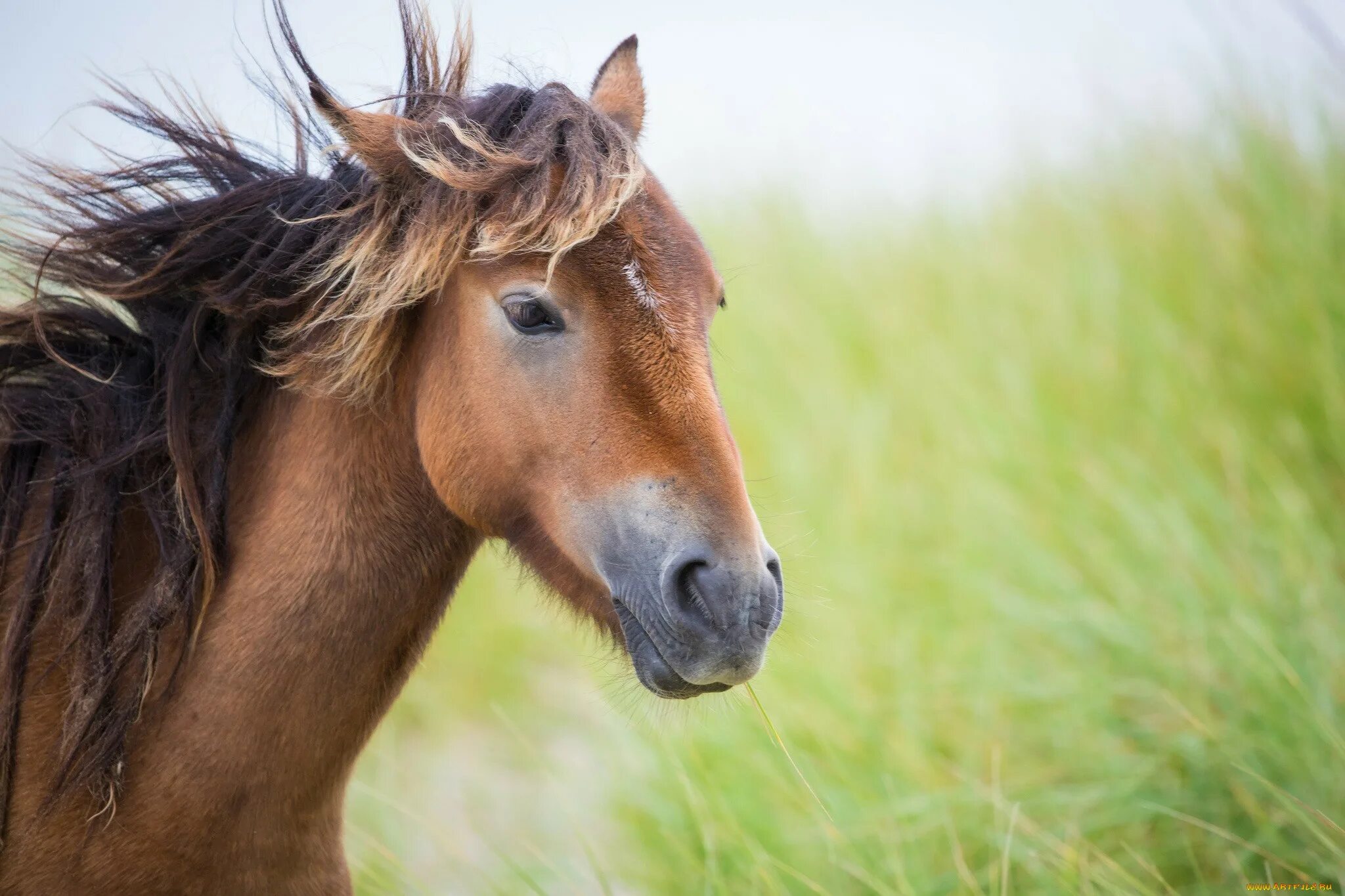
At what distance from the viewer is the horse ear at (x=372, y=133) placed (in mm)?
1652

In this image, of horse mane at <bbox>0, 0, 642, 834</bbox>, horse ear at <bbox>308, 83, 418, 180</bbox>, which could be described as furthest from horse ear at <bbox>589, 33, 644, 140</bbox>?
horse ear at <bbox>308, 83, 418, 180</bbox>

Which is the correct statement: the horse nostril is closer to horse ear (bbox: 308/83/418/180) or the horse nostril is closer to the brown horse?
the brown horse

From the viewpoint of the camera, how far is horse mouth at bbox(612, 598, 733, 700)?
1597 millimetres

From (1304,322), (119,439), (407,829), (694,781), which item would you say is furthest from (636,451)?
(1304,322)

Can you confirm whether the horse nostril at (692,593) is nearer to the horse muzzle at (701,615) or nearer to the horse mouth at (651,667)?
the horse muzzle at (701,615)

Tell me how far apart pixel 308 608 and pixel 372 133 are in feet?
Answer: 2.80

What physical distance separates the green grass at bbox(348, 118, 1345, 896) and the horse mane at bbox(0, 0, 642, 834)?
0.82m

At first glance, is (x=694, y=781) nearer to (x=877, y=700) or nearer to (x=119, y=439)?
(x=877, y=700)

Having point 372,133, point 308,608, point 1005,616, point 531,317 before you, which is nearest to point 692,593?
point 531,317

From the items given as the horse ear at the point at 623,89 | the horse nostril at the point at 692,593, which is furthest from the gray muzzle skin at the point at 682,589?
the horse ear at the point at 623,89

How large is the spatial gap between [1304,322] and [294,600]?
410 centimetres

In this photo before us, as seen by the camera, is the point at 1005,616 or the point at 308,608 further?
the point at 1005,616

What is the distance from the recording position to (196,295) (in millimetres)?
1867

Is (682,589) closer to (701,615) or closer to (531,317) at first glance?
(701,615)
